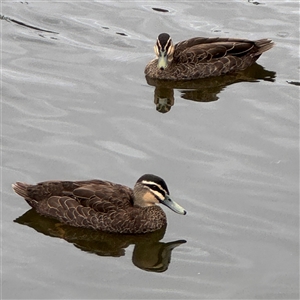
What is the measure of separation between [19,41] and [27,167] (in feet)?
18.9

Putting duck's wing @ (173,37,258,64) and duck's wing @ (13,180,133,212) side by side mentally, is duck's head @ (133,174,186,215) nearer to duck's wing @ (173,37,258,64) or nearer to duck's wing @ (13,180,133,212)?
duck's wing @ (13,180,133,212)

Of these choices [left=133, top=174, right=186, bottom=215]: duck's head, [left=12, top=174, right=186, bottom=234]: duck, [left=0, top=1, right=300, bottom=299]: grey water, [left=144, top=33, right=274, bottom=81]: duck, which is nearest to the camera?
[left=0, top=1, right=300, bottom=299]: grey water

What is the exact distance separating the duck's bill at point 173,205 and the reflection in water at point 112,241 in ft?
1.24

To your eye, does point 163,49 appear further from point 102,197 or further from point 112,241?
point 112,241

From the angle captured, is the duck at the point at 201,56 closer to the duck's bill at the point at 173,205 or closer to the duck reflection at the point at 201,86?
the duck reflection at the point at 201,86

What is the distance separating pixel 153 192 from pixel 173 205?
31cm

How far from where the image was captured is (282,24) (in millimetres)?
19609

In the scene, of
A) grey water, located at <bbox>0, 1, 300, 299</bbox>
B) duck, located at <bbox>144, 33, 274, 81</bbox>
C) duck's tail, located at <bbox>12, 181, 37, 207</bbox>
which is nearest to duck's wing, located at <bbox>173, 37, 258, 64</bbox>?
duck, located at <bbox>144, 33, 274, 81</bbox>

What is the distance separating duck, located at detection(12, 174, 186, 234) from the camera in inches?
480

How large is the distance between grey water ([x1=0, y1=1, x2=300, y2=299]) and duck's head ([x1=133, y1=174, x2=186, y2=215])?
36cm

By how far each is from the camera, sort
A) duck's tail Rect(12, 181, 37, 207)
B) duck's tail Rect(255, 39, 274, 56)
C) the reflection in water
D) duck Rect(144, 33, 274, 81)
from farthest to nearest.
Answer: duck's tail Rect(255, 39, 274, 56), duck Rect(144, 33, 274, 81), duck's tail Rect(12, 181, 37, 207), the reflection in water

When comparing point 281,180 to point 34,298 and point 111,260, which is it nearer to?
point 111,260

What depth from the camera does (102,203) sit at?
40.3ft

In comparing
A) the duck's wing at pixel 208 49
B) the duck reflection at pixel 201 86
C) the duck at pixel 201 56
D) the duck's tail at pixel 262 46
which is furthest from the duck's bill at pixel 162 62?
the duck's tail at pixel 262 46
